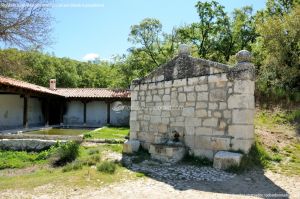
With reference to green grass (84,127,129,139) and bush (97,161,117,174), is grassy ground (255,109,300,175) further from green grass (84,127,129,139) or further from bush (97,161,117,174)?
green grass (84,127,129,139)

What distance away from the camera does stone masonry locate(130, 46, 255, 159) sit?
786 cm

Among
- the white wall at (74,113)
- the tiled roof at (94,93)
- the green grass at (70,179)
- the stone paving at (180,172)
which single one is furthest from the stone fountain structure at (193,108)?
the white wall at (74,113)

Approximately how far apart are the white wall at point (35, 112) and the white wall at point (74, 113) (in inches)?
77.7

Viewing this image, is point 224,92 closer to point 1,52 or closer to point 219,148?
point 219,148

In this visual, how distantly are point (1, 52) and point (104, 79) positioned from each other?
32.8m

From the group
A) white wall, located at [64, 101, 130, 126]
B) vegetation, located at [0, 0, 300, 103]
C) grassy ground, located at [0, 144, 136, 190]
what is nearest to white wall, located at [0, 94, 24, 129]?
vegetation, located at [0, 0, 300, 103]

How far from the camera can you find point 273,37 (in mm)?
15781

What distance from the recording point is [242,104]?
7.79 meters

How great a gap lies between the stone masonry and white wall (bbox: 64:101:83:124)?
14.9m

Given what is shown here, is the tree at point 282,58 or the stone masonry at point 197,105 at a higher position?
the tree at point 282,58

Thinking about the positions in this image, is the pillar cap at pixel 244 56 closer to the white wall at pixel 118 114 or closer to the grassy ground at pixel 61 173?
the grassy ground at pixel 61 173

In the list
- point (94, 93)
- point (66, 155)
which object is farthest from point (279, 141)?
point (94, 93)

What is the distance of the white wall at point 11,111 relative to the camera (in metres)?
18.6

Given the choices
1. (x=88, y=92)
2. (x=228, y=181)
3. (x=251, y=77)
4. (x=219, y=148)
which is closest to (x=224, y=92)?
(x=251, y=77)
